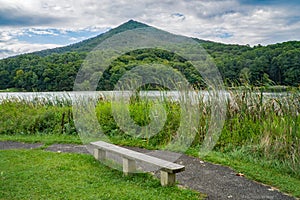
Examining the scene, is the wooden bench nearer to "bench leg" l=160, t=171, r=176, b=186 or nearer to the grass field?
"bench leg" l=160, t=171, r=176, b=186

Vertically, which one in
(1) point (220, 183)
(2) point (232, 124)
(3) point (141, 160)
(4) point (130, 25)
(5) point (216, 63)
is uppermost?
(4) point (130, 25)

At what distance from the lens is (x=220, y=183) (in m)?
3.71

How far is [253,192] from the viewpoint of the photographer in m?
3.44

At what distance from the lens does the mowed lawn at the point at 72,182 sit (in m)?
3.20

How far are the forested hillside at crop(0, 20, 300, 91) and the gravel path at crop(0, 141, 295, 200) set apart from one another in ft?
6.34

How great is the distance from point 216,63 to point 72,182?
13.3 feet

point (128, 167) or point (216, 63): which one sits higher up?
point (216, 63)

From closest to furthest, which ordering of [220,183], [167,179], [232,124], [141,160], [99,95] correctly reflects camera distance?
[167,179] < [141,160] < [220,183] < [232,124] < [99,95]

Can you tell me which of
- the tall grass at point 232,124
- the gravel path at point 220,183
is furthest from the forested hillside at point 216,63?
the gravel path at point 220,183

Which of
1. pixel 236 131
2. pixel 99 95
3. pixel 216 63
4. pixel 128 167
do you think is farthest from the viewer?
pixel 99 95

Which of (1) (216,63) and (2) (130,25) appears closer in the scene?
(2) (130,25)

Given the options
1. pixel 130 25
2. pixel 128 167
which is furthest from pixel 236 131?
pixel 130 25

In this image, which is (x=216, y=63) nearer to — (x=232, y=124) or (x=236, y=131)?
(x=232, y=124)

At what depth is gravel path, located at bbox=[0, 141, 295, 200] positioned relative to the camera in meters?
3.32
